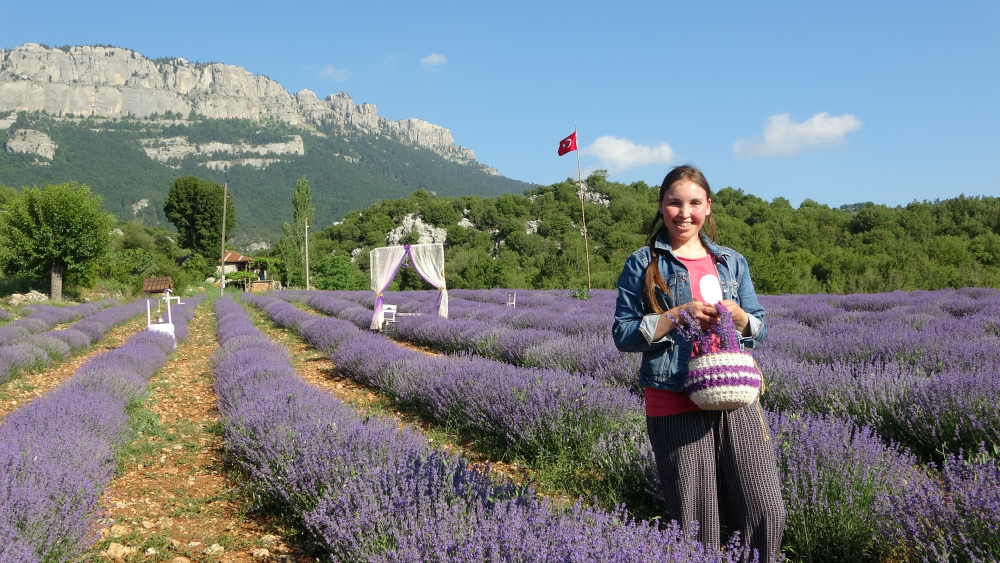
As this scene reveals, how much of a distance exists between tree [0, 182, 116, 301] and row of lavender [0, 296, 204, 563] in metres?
17.9

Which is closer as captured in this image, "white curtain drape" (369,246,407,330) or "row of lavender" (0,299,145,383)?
"row of lavender" (0,299,145,383)

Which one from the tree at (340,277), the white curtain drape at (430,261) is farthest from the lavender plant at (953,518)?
the tree at (340,277)

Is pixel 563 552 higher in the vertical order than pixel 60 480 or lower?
higher

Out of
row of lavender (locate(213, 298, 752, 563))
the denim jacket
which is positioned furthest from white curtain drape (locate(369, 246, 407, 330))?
the denim jacket

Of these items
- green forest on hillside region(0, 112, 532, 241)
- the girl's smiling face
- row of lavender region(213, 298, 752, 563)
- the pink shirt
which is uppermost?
green forest on hillside region(0, 112, 532, 241)

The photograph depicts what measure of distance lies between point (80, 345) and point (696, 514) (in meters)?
9.68

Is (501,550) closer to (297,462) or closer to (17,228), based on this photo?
(297,462)

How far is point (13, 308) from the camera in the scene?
1450cm

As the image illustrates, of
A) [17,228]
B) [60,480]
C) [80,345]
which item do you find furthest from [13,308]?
[60,480]

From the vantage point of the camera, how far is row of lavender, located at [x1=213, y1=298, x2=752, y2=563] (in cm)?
119

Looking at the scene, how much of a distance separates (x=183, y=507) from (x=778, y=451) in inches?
109

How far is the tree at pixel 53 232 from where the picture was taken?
17.9 m

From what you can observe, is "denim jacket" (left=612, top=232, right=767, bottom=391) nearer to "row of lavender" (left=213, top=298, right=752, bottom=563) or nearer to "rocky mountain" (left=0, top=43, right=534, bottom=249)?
"row of lavender" (left=213, top=298, right=752, bottom=563)

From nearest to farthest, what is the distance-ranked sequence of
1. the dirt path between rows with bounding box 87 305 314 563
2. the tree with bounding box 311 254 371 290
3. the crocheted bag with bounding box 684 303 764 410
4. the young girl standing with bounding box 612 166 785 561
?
the crocheted bag with bounding box 684 303 764 410, the young girl standing with bounding box 612 166 785 561, the dirt path between rows with bounding box 87 305 314 563, the tree with bounding box 311 254 371 290
